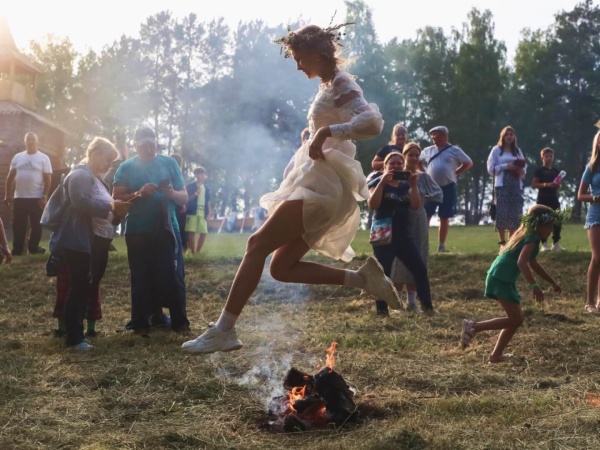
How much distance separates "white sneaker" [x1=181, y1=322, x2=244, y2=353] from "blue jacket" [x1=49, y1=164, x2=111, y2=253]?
9.87ft

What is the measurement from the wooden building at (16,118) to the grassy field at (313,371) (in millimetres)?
25566

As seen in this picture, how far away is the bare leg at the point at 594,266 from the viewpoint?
895 centimetres

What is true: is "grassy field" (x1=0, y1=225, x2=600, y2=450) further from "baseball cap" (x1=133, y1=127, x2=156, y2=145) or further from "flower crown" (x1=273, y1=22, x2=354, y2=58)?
"flower crown" (x1=273, y1=22, x2=354, y2=58)

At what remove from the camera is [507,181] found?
1216 cm

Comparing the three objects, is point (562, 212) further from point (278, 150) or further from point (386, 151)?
point (278, 150)

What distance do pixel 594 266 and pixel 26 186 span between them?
10140 millimetres

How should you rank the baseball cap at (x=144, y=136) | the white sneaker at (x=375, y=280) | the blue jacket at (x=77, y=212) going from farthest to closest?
the baseball cap at (x=144, y=136), the blue jacket at (x=77, y=212), the white sneaker at (x=375, y=280)

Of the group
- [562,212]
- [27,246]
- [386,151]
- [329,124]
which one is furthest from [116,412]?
[27,246]

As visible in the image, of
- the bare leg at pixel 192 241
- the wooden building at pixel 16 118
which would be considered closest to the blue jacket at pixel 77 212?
the bare leg at pixel 192 241

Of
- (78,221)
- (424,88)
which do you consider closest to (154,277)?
(78,221)

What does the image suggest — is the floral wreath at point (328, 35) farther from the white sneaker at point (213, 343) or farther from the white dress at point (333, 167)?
the white sneaker at point (213, 343)

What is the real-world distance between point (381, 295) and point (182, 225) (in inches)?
355

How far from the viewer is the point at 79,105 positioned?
56.6 meters

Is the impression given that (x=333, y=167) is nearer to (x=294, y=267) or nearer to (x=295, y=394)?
(x=294, y=267)
